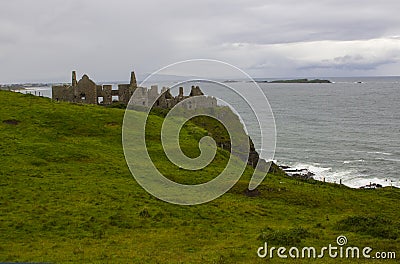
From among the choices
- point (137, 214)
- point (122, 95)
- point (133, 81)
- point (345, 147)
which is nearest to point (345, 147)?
point (345, 147)

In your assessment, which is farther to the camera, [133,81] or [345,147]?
[345,147]

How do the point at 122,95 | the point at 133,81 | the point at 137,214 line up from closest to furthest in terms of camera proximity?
the point at 137,214, the point at 133,81, the point at 122,95

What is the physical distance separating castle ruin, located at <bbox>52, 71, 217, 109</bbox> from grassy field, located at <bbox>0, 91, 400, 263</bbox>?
42.8m

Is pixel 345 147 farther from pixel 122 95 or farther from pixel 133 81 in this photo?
pixel 122 95

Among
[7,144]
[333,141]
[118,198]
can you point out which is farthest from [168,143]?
[333,141]

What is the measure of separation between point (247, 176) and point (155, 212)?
A: 772 inches

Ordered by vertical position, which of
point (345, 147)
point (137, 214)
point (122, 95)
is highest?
point (122, 95)

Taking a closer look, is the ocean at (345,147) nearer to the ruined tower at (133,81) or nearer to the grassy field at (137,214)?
the ruined tower at (133,81)

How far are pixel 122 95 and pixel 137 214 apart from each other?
75.4 meters

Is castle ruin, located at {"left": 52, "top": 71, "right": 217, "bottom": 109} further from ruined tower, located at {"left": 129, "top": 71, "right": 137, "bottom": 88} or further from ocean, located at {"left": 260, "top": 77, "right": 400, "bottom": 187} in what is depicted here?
ocean, located at {"left": 260, "top": 77, "right": 400, "bottom": 187}

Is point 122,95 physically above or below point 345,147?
above

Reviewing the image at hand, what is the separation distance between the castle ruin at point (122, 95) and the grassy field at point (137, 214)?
141 feet

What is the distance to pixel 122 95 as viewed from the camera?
10606cm

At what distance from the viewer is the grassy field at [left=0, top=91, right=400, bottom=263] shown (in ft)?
80.9
